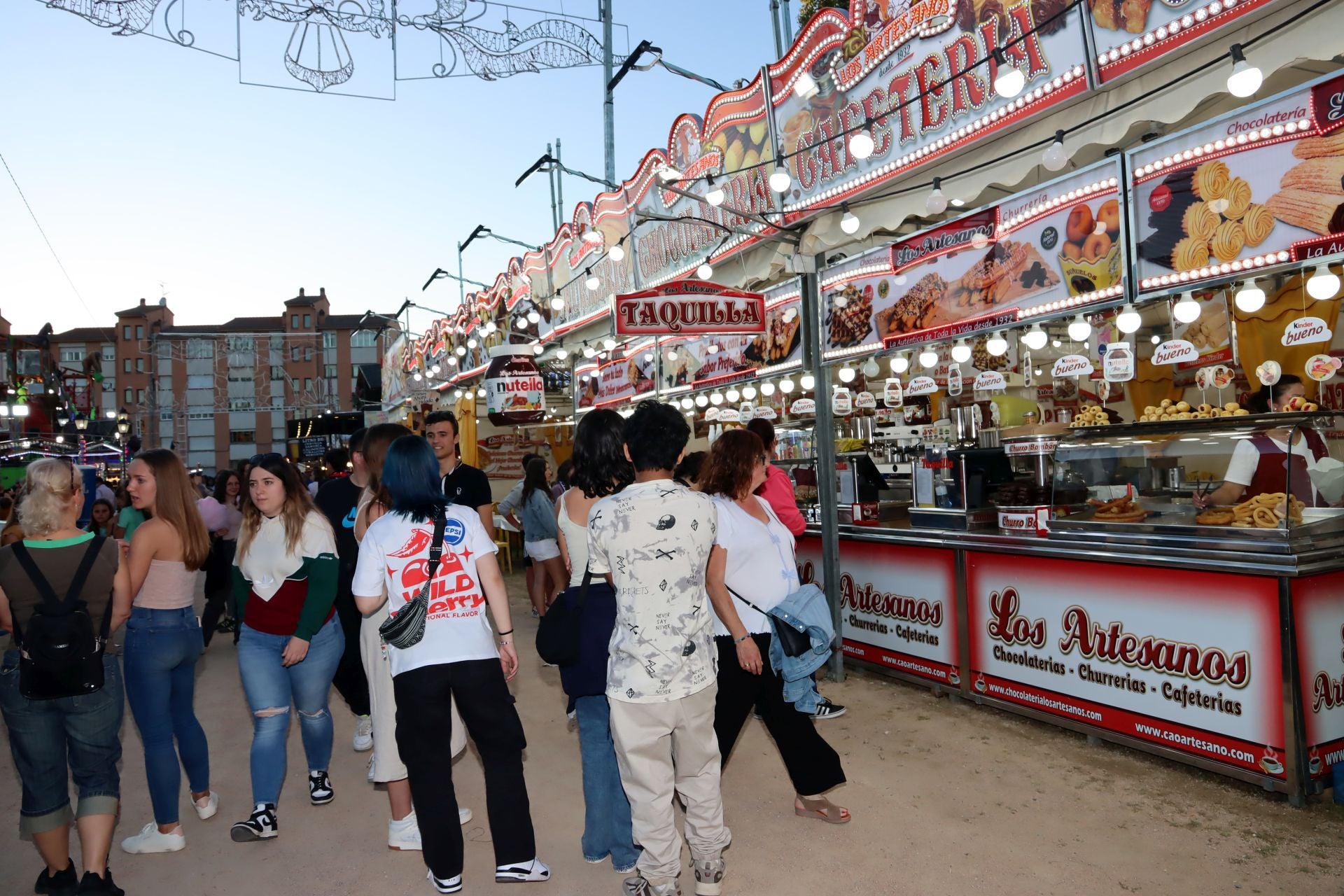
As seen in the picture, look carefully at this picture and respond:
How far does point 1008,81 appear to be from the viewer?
16.0 ft

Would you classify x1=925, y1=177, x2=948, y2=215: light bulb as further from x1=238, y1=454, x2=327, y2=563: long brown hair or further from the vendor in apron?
x1=238, y1=454, x2=327, y2=563: long brown hair

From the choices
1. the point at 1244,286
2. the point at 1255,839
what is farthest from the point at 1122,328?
the point at 1255,839

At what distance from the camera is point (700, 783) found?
3.01m

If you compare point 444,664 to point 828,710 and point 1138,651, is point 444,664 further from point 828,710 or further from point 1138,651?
point 1138,651

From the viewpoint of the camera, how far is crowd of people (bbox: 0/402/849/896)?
2.93m

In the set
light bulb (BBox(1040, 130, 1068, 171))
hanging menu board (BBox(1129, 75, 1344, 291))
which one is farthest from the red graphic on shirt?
hanging menu board (BBox(1129, 75, 1344, 291))

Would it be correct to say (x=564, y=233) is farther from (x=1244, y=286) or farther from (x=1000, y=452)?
(x=1244, y=286)

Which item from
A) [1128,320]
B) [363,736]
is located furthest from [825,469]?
[363,736]

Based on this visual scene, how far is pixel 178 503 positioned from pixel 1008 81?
192 inches

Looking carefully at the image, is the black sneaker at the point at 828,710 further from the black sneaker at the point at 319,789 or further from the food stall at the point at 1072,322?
the black sneaker at the point at 319,789

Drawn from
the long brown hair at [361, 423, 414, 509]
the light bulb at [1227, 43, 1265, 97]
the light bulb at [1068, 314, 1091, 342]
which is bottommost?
the long brown hair at [361, 423, 414, 509]

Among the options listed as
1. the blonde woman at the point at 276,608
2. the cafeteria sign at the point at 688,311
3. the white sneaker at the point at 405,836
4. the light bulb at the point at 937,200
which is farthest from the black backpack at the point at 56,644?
the light bulb at the point at 937,200

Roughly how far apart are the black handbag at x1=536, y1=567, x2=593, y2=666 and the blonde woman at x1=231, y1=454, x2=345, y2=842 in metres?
1.38

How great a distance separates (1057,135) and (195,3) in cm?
759
